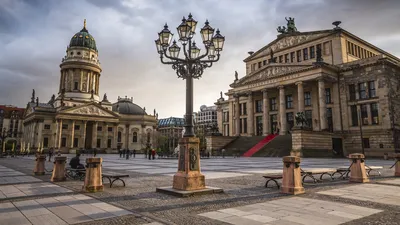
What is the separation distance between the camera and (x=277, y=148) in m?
38.0

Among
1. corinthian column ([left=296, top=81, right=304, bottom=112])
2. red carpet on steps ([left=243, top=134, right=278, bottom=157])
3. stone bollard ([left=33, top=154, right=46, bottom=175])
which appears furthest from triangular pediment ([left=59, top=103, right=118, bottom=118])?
stone bollard ([left=33, top=154, right=46, bottom=175])

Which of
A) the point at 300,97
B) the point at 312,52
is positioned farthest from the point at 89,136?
the point at 312,52

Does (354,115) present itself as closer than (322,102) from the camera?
No

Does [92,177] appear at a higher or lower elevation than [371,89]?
lower

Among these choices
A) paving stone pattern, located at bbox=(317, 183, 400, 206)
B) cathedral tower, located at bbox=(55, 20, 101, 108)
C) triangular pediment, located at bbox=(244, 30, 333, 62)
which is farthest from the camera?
cathedral tower, located at bbox=(55, 20, 101, 108)

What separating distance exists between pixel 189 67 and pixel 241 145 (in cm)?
3588

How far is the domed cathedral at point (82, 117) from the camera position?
75.5m

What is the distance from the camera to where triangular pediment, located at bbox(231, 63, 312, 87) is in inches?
1698

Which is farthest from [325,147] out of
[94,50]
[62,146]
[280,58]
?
[94,50]

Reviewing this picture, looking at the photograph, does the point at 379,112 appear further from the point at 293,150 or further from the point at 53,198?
the point at 53,198

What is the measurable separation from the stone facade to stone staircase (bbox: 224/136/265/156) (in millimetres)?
2523

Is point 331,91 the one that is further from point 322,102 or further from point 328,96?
point 322,102

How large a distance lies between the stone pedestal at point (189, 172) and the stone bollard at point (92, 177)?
7.18 ft

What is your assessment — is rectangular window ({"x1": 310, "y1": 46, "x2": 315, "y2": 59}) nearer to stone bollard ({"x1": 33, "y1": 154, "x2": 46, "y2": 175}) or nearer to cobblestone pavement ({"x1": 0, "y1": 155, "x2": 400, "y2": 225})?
cobblestone pavement ({"x1": 0, "y1": 155, "x2": 400, "y2": 225})
